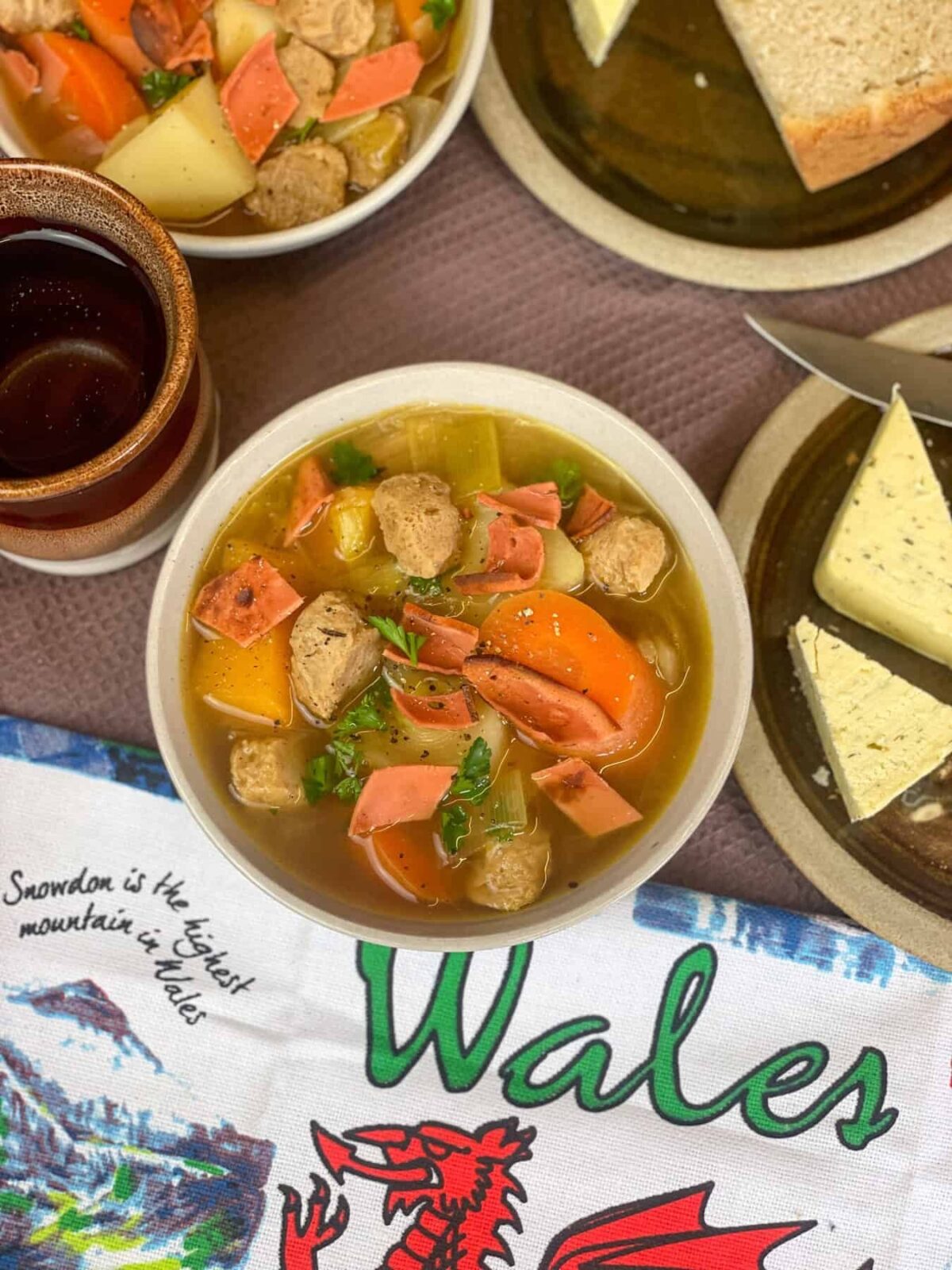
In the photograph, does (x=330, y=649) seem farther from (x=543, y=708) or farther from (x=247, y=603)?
(x=543, y=708)

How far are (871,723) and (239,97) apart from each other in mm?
1579

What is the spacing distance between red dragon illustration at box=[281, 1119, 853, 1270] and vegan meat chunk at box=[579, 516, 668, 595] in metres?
0.99

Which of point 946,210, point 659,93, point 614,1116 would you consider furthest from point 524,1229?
point 659,93

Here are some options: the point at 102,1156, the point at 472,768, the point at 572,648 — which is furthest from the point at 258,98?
the point at 102,1156

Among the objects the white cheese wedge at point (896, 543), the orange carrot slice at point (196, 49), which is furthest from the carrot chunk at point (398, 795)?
the orange carrot slice at point (196, 49)

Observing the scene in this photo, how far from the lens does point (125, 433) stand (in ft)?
5.47

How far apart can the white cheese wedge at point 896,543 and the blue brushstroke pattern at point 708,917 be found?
558 millimetres

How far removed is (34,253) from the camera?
1.75 meters

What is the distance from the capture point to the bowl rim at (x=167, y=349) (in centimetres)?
150

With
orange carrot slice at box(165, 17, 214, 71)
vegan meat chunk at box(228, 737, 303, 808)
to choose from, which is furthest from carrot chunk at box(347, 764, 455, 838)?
orange carrot slice at box(165, 17, 214, 71)

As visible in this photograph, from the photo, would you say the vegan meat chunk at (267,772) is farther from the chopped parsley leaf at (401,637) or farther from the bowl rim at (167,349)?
the bowl rim at (167,349)

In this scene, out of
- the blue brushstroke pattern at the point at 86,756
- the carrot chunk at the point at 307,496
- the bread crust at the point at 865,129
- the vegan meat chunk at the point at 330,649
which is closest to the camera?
the vegan meat chunk at the point at 330,649

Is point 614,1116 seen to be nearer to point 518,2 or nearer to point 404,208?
point 404,208

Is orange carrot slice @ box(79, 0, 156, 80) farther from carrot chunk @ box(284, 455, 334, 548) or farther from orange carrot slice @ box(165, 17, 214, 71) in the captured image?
carrot chunk @ box(284, 455, 334, 548)
